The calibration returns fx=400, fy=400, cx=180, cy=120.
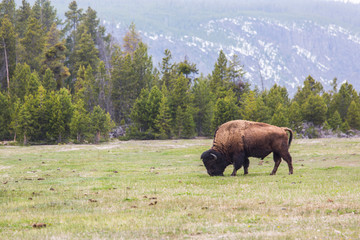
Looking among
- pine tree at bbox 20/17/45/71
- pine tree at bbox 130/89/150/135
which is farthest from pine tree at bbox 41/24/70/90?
pine tree at bbox 130/89/150/135

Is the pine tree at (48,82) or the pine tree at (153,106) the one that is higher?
the pine tree at (48,82)

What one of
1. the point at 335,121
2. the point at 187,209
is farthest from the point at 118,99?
the point at 187,209

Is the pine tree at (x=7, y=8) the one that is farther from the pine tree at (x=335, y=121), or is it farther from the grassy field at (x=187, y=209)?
the grassy field at (x=187, y=209)

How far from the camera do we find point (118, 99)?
8900cm

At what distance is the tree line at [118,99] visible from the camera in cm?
6303

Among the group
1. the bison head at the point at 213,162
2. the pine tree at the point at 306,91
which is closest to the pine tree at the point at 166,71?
the pine tree at the point at 306,91

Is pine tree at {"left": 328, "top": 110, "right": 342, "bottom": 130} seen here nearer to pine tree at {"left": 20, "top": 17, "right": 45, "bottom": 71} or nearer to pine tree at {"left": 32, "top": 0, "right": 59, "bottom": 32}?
pine tree at {"left": 20, "top": 17, "right": 45, "bottom": 71}

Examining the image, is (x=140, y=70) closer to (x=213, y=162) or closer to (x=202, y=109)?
(x=202, y=109)

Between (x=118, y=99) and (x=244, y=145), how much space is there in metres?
71.8

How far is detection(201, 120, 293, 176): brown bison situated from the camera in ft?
63.3

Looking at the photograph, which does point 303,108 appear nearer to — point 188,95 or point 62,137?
point 188,95

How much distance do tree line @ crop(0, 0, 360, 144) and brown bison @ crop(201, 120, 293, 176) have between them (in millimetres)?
45001

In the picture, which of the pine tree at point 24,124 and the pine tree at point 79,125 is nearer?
the pine tree at point 24,124

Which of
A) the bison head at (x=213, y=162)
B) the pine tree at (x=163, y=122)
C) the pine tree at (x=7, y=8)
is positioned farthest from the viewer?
the pine tree at (x=7, y=8)
